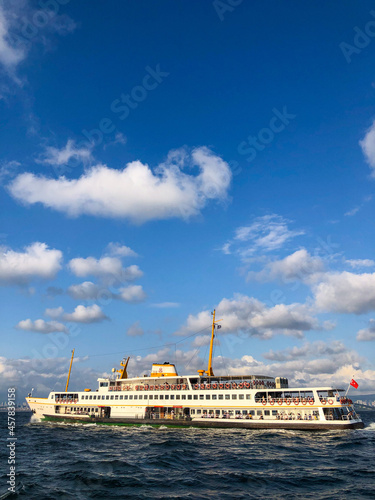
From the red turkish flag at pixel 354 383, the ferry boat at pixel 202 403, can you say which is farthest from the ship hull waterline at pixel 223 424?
the red turkish flag at pixel 354 383

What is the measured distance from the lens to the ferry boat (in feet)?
147

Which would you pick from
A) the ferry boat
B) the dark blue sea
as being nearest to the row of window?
the ferry boat

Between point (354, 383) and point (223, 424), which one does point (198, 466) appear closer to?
point (223, 424)

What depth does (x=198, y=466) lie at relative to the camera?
27.5 metres

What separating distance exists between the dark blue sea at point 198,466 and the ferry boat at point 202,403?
8.27 feet

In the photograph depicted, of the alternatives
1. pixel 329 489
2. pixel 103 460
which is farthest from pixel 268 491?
pixel 103 460

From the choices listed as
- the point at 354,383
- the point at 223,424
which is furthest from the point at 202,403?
the point at 354,383

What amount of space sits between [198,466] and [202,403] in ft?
76.4

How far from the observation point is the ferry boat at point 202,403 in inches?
1759

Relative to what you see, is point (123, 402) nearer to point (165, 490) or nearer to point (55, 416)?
point (55, 416)

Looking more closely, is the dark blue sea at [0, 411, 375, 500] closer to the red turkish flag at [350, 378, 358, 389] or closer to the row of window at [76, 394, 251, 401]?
the row of window at [76, 394, 251, 401]

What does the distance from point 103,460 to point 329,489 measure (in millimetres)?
18457

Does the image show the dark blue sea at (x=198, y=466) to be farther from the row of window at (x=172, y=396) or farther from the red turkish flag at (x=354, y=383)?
the red turkish flag at (x=354, y=383)

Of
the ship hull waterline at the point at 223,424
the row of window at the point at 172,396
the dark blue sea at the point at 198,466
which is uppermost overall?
the row of window at the point at 172,396
